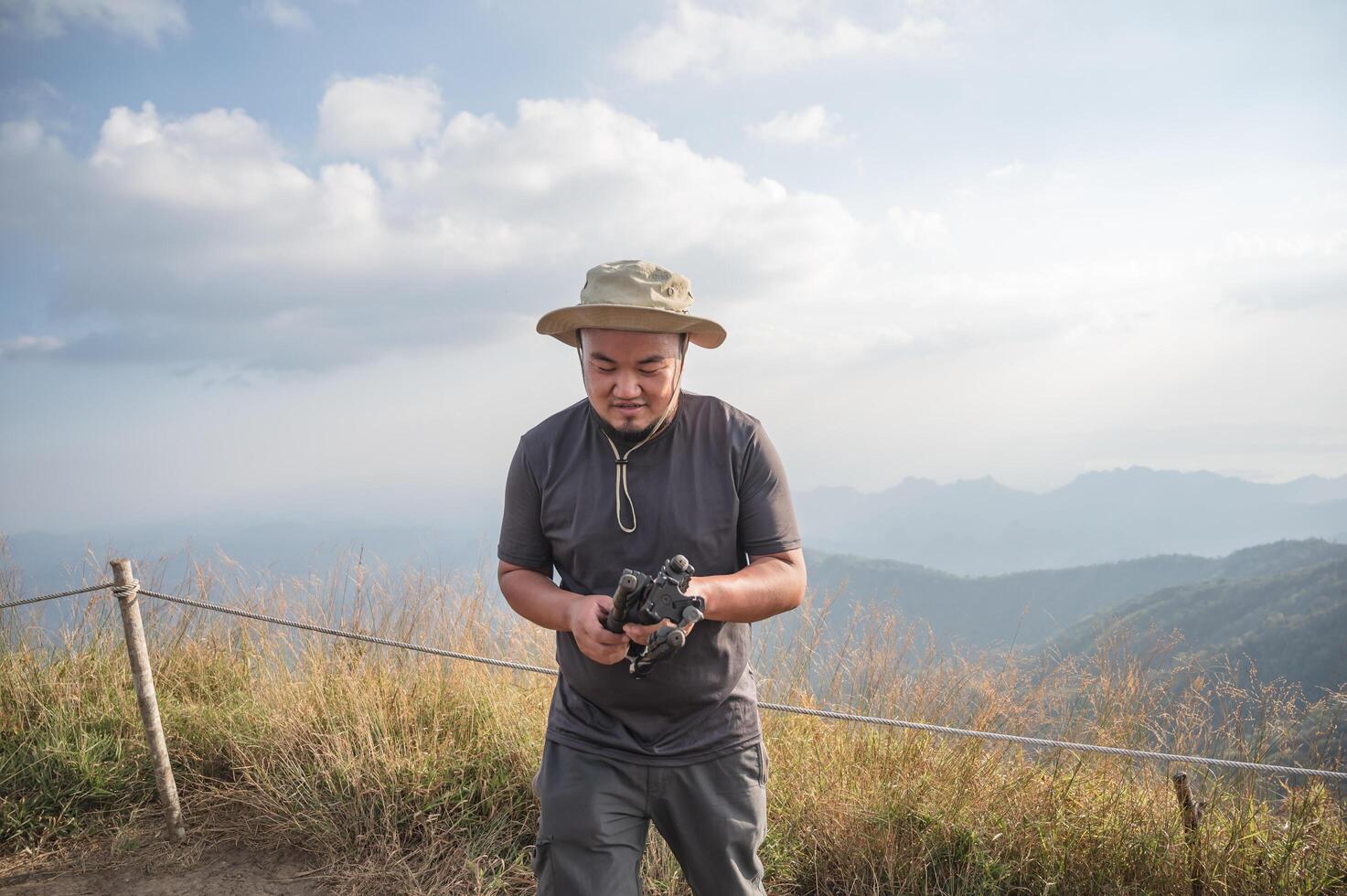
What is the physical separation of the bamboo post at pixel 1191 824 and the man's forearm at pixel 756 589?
6.74 feet

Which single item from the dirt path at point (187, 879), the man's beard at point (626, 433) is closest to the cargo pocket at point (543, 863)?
the man's beard at point (626, 433)

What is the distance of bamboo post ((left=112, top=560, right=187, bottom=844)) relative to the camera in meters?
3.40

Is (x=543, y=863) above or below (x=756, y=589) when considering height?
below

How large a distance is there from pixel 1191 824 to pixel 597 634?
2.51 meters

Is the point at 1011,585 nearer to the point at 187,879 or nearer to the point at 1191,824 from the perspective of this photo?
the point at 1191,824

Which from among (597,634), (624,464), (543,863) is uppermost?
(624,464)

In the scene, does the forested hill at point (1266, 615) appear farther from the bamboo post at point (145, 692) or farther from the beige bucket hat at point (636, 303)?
the beige bucket hat at point (636, 303)

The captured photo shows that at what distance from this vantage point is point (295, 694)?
13.2ft

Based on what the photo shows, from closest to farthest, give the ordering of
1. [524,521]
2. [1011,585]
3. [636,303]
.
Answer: [636,303]
[524,521]
[1011,585]

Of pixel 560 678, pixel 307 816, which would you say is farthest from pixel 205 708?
pixel 560 678

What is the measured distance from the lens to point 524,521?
5.93 feet

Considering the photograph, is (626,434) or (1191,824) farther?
(1191,824)

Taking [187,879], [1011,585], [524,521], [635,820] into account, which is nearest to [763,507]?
[524,521]

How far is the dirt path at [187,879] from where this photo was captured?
10.3 feet
